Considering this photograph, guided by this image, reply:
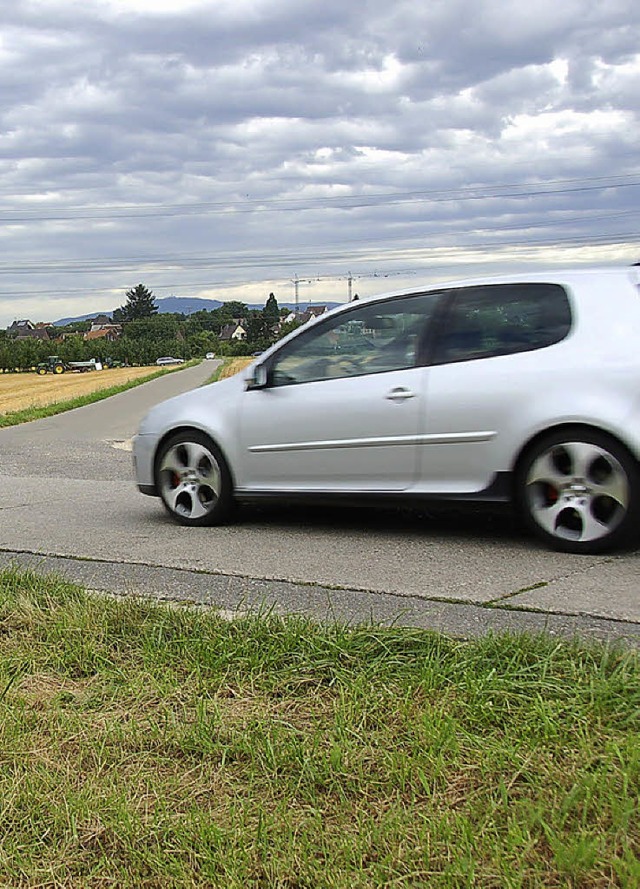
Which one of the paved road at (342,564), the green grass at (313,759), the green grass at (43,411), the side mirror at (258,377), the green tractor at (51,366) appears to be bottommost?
the green tractor at (51,366)

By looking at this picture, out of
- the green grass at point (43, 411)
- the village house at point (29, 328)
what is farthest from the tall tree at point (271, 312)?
the green grass at point (43, 411)

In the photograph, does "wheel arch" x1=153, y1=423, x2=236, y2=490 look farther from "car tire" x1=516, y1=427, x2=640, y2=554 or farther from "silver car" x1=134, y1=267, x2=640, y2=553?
"car tire" x1=516, y1=427, x2=640, y2=554

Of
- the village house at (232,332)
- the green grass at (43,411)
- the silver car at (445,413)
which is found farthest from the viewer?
the village house at (232,332)

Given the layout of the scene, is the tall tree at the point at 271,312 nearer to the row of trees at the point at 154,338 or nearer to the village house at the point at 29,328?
the row of trees at the point at 154,338

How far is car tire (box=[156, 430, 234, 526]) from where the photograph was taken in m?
7.25

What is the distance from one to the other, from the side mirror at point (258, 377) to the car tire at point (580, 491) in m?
1.88

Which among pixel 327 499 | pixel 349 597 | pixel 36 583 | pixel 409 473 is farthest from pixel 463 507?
pixel 36 583

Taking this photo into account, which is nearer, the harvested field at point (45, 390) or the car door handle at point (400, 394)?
the car door handle at point (400, 394)

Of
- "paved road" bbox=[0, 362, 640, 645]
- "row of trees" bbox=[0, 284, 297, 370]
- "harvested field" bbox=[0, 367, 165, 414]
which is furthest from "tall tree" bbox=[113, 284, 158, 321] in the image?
"paved road" bbox=[0, 362, 640, 645]

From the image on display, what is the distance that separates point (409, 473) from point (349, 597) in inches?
64.7

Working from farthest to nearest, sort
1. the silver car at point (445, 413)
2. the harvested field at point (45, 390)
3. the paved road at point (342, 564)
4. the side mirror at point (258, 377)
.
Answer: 1. the harvested field at point (45, 390)
2. the side mirror at point (258, 377)
3. the silver car at point (445, 413)
4. the paved road at point (342, 564)

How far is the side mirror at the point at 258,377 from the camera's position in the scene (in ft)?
23.3

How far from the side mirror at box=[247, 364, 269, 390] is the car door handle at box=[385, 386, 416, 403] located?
3.18 feet

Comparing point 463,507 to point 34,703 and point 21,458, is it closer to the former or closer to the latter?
point 34,703
